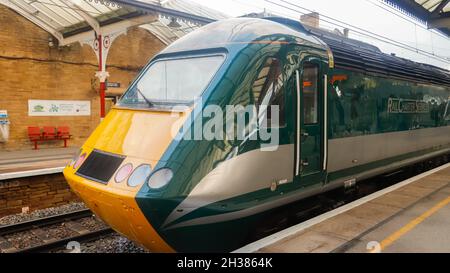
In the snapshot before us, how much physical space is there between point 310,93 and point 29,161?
1019cm

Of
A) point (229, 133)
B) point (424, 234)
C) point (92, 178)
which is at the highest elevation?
point (229, 133)

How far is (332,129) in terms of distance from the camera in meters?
5.81

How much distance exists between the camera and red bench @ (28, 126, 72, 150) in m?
16.2

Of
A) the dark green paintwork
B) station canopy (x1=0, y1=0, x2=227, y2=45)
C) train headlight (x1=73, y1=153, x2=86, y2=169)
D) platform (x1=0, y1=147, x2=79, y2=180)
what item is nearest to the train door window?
the dark green paintwork

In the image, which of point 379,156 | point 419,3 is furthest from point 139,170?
point 419,3

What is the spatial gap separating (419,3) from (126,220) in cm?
1165

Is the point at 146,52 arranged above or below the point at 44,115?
above

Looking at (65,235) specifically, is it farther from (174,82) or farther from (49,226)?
(174,82)

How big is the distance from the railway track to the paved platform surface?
6.96 ft

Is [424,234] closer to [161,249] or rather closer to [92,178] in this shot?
[161,249]

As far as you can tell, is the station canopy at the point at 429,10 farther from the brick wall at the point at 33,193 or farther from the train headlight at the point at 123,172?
the brick wall at the point at 33,193

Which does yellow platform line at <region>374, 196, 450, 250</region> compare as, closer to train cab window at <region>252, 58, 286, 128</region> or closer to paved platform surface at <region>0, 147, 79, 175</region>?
train cab window at <region>252, 58, 286, 128</region>

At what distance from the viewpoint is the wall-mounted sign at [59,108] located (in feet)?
53.3

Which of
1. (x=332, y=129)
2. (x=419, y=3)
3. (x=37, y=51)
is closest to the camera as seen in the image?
(x=332, y=129)
